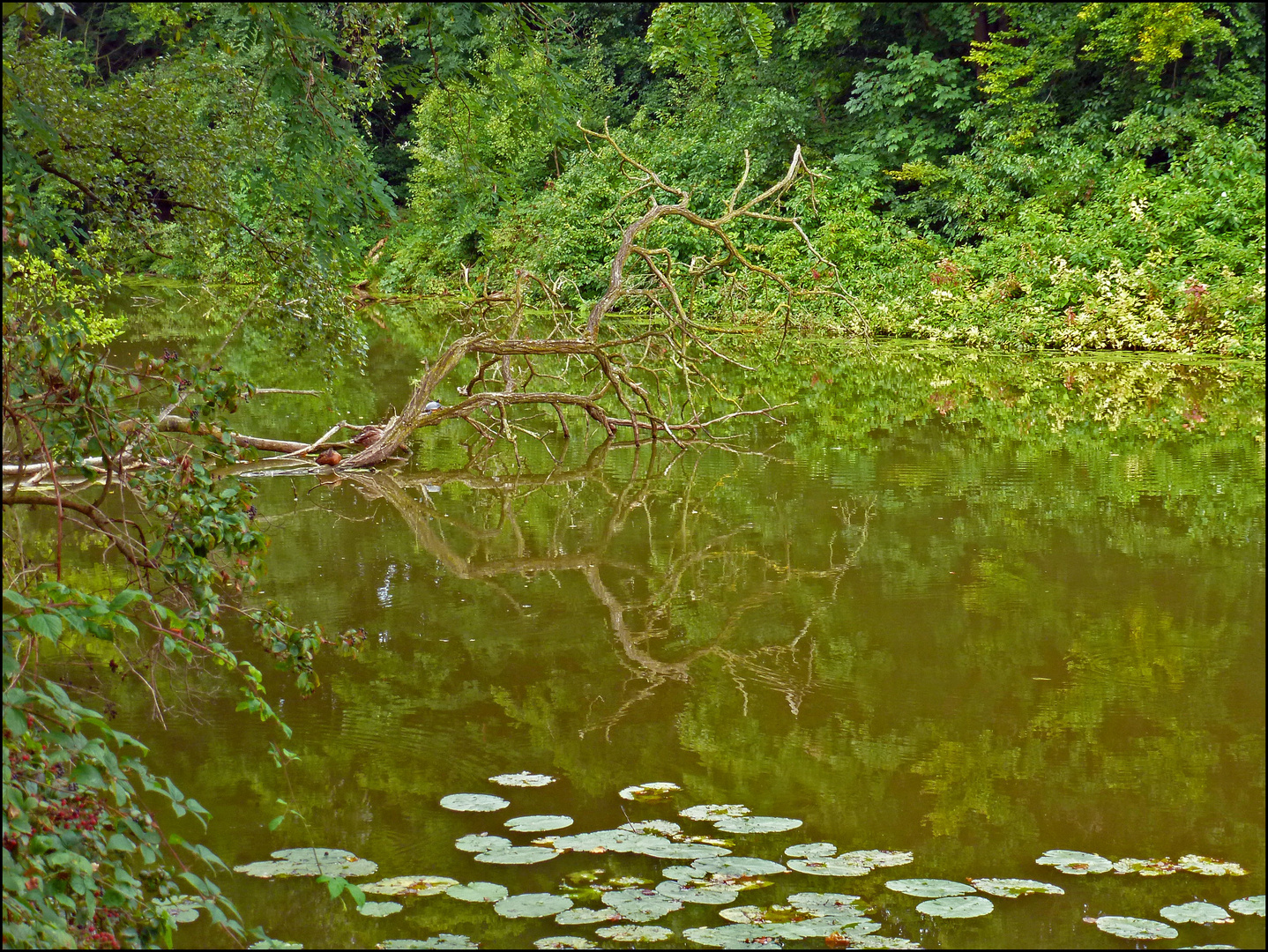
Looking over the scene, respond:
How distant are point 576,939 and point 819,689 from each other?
209cm

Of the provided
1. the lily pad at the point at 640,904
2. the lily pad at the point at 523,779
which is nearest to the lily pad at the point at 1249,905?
the lily pad at the point at 640,904

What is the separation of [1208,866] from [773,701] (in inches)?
69.9

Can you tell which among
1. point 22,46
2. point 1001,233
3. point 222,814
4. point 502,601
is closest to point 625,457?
point 502,601

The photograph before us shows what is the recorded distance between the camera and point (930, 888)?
3379 mm

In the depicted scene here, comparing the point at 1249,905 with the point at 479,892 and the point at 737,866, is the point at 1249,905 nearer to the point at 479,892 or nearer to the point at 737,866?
the point at 737,866

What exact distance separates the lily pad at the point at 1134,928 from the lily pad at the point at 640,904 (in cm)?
106

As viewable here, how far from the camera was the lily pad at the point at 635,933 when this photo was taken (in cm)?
315

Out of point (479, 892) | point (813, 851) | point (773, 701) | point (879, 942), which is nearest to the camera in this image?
point (879, 942)

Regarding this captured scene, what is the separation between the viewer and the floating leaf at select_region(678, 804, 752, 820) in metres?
3.87

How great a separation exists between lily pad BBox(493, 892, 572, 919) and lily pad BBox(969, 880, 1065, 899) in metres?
1.09

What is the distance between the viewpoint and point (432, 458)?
1047cm

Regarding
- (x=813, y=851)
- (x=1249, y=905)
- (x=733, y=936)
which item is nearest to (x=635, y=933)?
(x=733, y=936)

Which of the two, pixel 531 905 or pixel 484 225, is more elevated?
pixel 484 225

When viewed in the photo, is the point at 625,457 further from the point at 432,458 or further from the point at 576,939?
the point at 576,939
